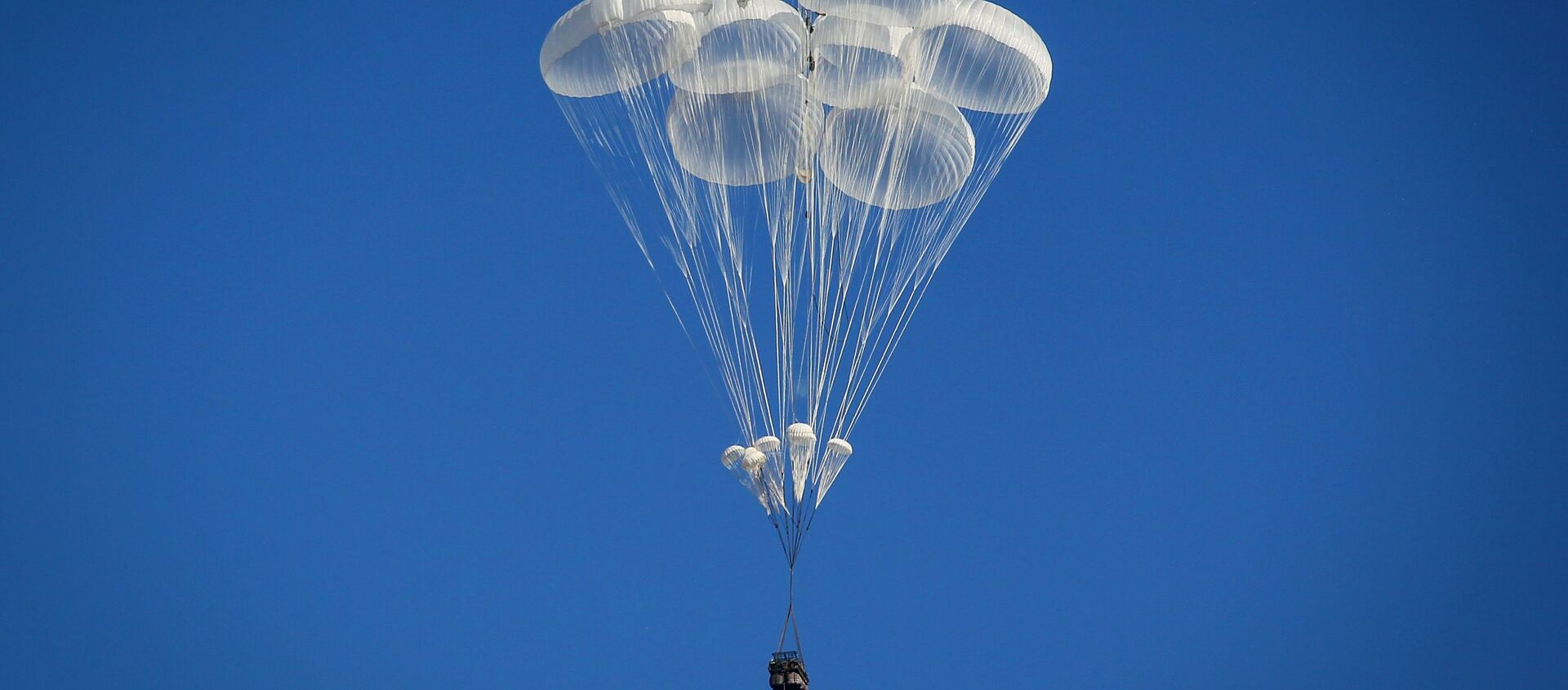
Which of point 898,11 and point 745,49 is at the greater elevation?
point 898,11

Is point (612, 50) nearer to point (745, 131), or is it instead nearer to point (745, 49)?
point (745, 49)

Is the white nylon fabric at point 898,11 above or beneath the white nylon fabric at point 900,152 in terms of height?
above

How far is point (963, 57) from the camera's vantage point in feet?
63.9

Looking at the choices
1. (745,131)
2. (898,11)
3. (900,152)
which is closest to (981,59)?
(898,11)

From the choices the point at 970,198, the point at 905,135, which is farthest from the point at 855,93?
the point at 970,198

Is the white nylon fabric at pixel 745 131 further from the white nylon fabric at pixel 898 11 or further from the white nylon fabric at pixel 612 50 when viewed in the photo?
the white nylon fabric at pixel 898 11

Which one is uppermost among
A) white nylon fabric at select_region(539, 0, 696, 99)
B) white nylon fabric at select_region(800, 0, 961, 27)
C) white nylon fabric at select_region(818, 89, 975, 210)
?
white nylon fabric at select_region(539, 0, 696, 99)

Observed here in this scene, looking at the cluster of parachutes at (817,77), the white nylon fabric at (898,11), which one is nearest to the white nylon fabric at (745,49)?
the cluster of parachutes at (817,77)

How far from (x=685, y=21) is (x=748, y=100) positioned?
1120 mm

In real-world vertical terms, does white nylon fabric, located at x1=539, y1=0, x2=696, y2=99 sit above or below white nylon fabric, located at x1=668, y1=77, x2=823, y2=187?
above

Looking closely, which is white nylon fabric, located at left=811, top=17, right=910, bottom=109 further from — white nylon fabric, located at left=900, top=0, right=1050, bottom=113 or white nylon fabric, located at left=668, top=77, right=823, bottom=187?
white nylon fabric, located at left=668, top=77, right=823, bottom=187

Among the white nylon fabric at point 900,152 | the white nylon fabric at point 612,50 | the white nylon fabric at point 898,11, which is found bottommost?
the white nylon fabric at point 900,152

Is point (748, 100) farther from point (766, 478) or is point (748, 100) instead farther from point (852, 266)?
point (766, 478)

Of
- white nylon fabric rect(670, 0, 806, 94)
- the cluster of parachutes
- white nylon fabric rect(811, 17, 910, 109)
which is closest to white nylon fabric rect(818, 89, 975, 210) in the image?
the cluster of parachutes
